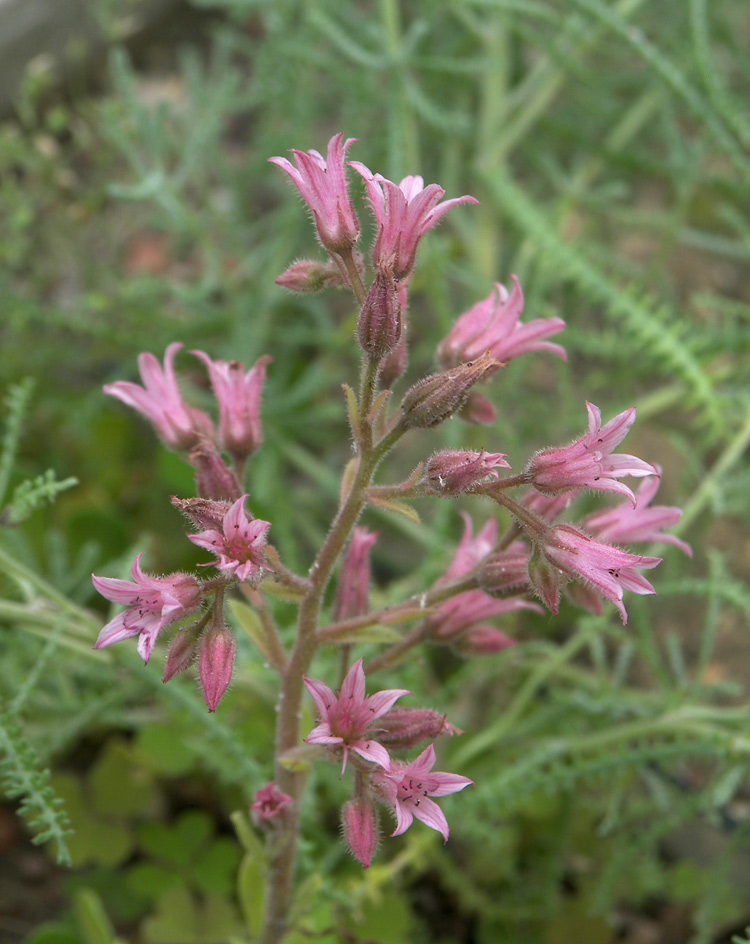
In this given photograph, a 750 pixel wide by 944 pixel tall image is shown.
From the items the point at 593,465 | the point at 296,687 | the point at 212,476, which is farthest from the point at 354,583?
the point at 593,465

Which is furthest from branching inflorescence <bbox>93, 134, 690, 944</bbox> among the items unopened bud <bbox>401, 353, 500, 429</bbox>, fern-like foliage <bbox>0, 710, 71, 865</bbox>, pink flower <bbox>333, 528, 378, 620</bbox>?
fern-like foliage <bbox>0, 710, 71, 865</bbox>

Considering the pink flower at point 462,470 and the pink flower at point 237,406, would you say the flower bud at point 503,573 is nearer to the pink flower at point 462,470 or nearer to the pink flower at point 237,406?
the pink flower at point 462,470

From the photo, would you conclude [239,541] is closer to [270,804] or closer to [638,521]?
[270,804]

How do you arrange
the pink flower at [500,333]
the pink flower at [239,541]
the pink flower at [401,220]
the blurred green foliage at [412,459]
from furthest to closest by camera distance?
the blurred green foliage at [412,459] < the pink flower at [500,333] < the pink flower at [401,220] < the pink flower at [239,541]

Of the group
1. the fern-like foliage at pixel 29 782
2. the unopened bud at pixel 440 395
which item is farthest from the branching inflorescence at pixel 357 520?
the fern-like foliage at pixel 29 782

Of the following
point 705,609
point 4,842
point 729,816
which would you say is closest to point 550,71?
point 705,609

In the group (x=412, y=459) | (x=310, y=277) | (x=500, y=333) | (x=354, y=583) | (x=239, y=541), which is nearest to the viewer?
(x=239, y=541)
